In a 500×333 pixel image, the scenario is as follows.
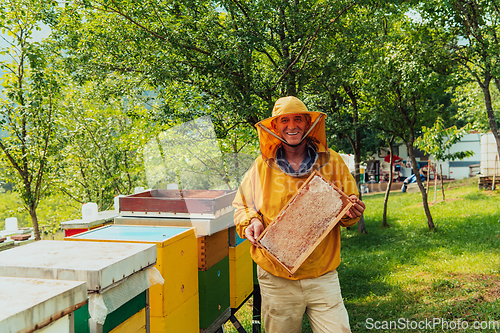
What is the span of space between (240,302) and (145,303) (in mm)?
1742

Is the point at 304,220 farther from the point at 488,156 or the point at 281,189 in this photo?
the point at 488,156

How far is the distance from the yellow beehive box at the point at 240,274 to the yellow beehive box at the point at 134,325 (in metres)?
1.48

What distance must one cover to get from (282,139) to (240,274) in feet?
5.38

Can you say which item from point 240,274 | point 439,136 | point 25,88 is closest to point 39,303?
point 240,274

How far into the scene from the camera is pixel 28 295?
3.88 ft

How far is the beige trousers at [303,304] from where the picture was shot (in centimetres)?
216

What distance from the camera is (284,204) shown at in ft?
7.59

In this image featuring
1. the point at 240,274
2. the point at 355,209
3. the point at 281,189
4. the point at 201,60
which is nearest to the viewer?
the point at 355,209

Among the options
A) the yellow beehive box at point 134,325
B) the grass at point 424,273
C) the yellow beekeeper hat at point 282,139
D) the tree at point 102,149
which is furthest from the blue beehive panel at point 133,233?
the tree at point 102,149

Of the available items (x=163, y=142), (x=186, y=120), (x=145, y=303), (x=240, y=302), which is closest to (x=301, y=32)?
(x=186, y=120)

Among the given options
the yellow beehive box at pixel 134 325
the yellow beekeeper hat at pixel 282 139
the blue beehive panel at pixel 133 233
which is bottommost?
the yellow beehive box at pixel 134 325

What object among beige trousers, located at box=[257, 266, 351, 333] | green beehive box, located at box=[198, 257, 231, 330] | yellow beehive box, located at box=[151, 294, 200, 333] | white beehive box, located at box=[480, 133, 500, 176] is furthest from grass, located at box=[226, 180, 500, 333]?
white beehive box, located at box=[480, 133, 500, 176]

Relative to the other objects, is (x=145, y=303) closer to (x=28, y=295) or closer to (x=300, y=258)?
(x=28, y=295)

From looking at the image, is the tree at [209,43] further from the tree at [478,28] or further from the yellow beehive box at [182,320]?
the yellow beehive box at [182,320]
